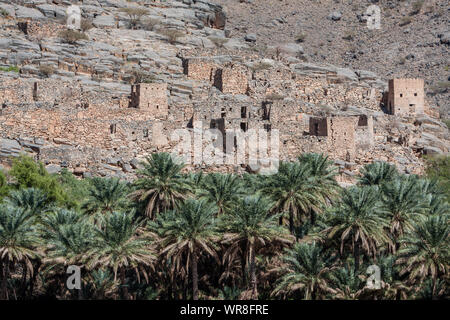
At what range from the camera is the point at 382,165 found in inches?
1416

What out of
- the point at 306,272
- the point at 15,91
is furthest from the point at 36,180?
the point at 306,272

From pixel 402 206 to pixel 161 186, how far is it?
10290 mm

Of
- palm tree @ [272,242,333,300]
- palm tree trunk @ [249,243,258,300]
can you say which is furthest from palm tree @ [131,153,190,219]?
palm tree @ [272,242,333,300]

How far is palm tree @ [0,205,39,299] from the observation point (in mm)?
28031

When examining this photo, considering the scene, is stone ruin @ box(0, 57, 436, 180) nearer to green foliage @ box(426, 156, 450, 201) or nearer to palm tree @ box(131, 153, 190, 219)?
green foliage @ box(426, 156, 450, 201)

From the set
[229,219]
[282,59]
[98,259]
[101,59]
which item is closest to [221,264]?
[229,219]

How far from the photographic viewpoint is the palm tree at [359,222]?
2934 centimetres

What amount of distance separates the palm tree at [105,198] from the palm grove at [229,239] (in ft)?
0.17

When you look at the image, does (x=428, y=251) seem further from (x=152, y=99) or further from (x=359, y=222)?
(x=152, y=99)

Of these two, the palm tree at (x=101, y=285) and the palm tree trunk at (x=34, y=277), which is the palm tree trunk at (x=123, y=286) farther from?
the palm tree trunk at (x=34, y=277)

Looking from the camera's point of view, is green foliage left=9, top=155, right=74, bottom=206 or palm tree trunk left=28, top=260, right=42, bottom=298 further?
green foliage left=9, top=155, right=74, bottom=206

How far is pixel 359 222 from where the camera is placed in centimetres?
2942

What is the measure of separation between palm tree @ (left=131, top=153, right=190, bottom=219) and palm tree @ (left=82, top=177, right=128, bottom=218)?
114 cm

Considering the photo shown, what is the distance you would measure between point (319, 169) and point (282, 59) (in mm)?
28980
